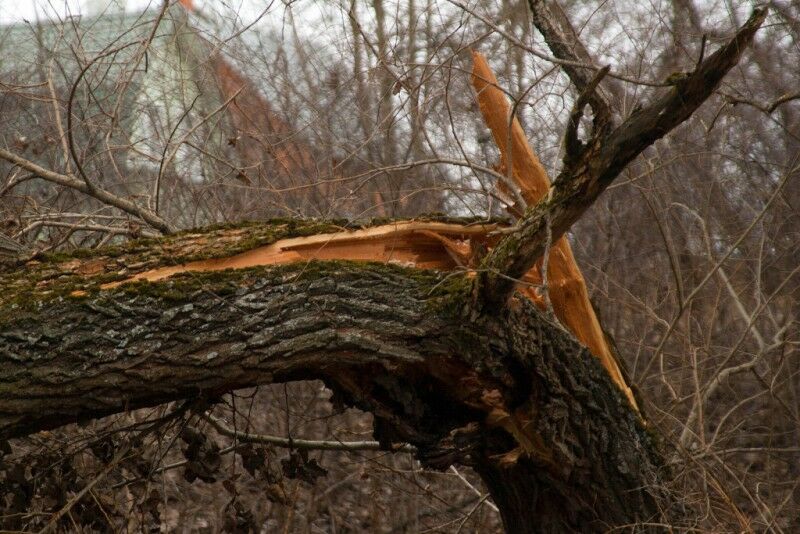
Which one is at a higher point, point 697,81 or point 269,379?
point 697,81

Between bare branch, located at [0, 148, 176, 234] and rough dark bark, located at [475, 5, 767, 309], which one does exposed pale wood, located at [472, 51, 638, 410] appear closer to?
rough dark bark, located at [475, 5, 767, 309]

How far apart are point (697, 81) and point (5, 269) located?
2345 millimetres

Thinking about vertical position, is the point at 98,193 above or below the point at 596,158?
above

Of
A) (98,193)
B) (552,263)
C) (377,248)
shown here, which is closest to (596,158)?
(377,248)

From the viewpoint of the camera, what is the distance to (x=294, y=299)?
9.84ft

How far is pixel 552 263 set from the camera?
3674mm

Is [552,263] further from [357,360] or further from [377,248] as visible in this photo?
[357,360]

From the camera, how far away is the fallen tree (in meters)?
2.76

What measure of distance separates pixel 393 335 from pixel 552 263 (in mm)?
921

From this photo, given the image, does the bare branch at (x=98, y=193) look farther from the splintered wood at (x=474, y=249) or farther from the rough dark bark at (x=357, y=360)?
the splintered wood at (x=474, y=249)

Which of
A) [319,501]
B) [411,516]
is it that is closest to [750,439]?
[411,516]

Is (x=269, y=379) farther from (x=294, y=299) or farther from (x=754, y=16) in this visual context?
(x=754, y=16)

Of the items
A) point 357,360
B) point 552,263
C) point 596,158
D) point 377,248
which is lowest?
point 357,360

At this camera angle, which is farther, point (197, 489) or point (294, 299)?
point (197, 489)
